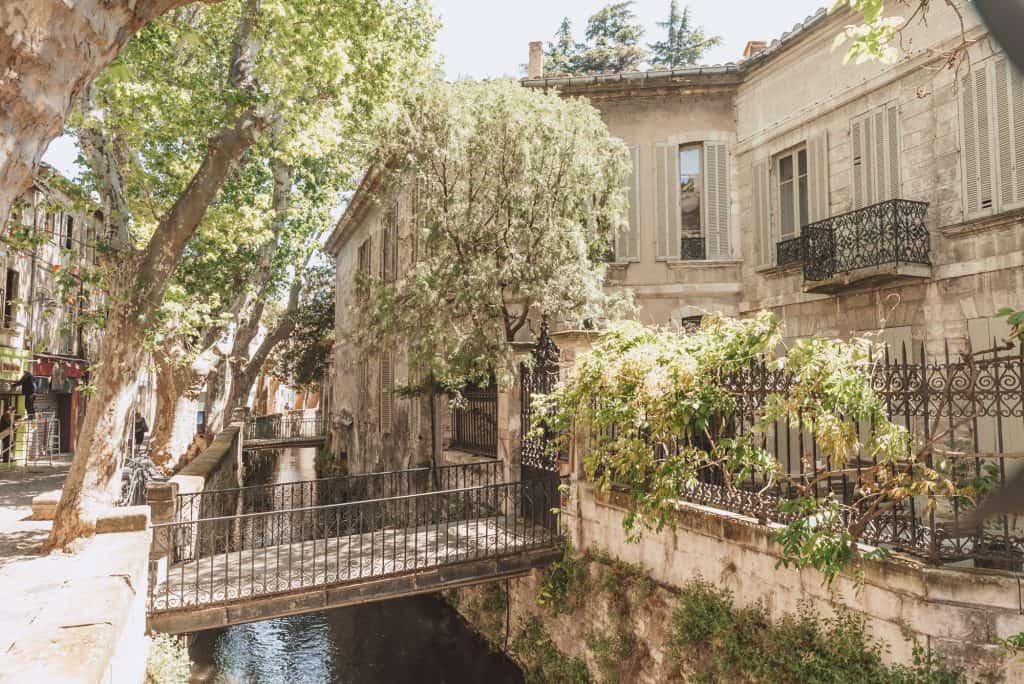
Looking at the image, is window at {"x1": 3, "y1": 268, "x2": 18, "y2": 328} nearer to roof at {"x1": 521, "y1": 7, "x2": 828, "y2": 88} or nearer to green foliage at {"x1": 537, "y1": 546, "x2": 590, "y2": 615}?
roof at {"x1": 521, "y1": 7, "x2": 828, "y2": 88}

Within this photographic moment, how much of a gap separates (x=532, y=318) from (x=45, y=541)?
8.29m

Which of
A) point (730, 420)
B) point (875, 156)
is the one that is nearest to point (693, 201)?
point (875, 156)

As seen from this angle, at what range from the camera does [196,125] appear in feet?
37.4

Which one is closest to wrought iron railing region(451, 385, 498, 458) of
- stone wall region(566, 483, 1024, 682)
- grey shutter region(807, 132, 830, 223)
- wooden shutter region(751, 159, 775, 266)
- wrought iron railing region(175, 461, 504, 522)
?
wrought iron railing region(175, 461, 504, 522)

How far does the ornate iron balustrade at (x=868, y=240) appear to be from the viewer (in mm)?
11414

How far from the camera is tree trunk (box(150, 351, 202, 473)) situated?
16734 millimetres

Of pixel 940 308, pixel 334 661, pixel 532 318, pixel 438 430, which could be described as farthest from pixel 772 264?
pixel 334 661

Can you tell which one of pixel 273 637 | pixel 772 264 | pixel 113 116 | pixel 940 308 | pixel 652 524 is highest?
pixel 113 116

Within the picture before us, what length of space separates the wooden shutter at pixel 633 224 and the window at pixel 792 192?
2687 mm

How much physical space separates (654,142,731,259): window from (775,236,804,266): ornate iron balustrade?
1.28 meters

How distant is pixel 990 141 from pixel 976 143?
18 centimetres

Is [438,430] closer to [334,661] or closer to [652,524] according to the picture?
[334,661]

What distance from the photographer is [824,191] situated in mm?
13266

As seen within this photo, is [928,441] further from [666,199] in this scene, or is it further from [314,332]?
[314,332]
